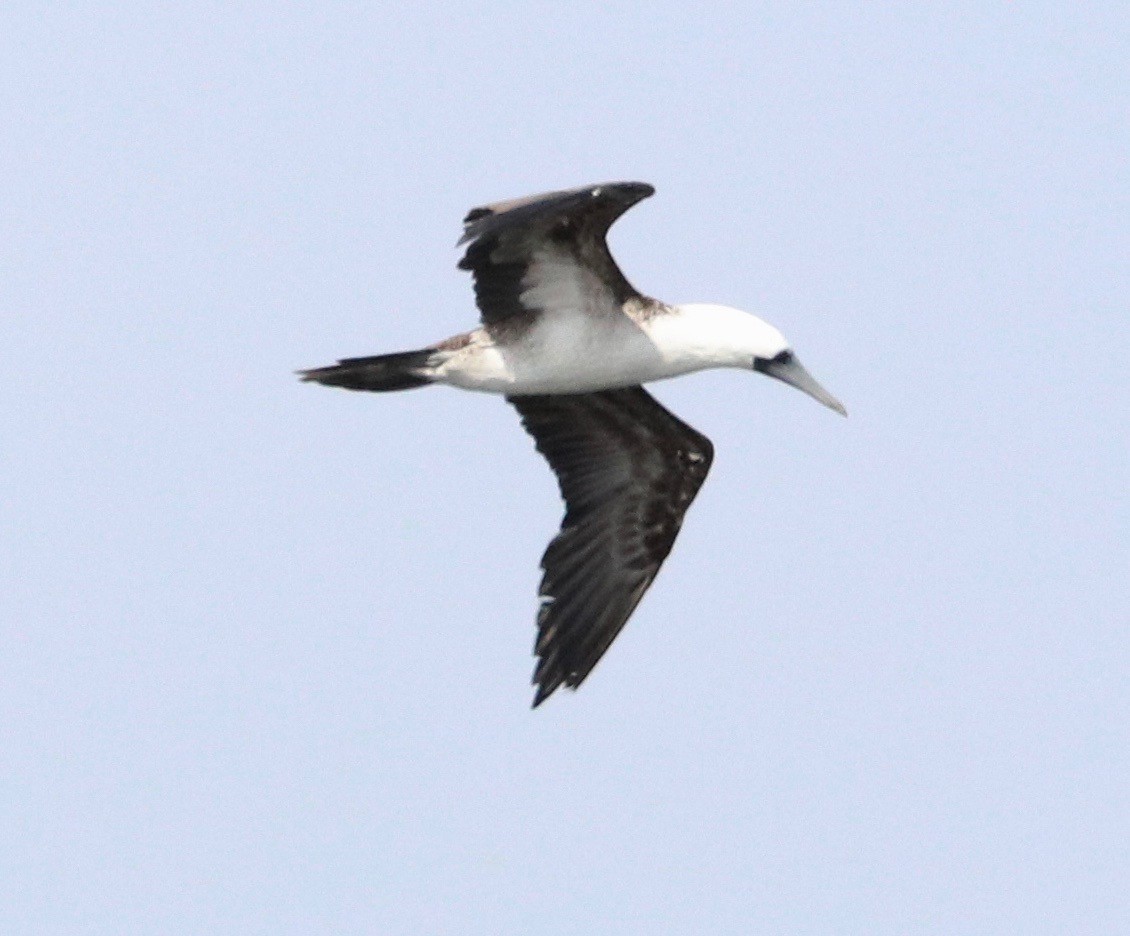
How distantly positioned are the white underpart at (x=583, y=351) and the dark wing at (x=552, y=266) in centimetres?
2

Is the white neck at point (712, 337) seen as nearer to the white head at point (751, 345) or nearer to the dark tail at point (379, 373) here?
the white head at point (751, 345)

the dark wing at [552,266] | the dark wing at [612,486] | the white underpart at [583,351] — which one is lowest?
the dark wing at [612,486]

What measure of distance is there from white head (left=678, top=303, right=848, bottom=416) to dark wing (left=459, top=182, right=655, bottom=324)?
1.43 feet

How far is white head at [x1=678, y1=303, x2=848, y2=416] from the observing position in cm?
1359

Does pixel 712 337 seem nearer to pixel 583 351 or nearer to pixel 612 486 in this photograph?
pixel 583 351

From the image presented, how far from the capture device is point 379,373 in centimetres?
1329

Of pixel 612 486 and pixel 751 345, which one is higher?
pixel 751 345

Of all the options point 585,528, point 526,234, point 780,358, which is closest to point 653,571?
point 585,528

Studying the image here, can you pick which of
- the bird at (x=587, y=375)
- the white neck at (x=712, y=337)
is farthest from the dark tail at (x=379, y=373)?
the white neck at (x=712, y=337)

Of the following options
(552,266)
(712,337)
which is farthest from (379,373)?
(712,337)

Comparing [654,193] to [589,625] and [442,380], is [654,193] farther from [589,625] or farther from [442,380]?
[589,625]

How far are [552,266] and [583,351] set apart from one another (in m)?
0.50

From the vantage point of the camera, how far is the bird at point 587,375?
13047 mm

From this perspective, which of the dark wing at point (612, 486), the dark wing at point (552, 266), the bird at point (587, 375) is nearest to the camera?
the dark wing at point (552, 266)
